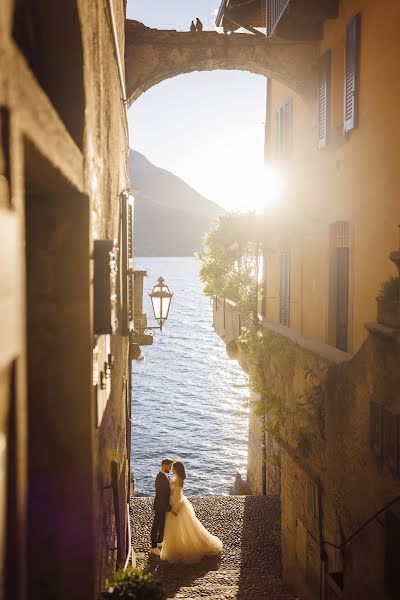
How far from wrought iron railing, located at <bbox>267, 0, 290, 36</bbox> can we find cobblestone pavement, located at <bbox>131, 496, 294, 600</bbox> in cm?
947

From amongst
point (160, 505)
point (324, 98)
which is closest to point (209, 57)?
point (324, 98)

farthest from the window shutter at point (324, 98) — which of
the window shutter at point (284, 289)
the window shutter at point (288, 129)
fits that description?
the window shutter at point (284, 289)

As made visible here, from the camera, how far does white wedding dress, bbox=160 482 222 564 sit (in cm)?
1002

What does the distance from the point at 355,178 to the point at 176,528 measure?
6.58m

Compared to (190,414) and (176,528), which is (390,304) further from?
(190,414)

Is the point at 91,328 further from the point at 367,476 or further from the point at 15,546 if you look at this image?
the point at 367,476

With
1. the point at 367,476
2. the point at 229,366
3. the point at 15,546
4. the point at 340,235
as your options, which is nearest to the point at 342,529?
the point at 367,476

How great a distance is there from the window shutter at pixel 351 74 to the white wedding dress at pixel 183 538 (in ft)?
22.4

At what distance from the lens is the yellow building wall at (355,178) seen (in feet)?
29.2

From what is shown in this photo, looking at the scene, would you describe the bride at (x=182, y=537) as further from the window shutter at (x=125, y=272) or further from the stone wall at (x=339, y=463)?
the window shutter at (x=125, y=272)

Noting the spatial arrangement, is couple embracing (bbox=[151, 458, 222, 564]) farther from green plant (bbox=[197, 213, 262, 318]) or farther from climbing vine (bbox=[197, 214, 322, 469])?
green plant (bbox=[197, 213, 262, 318])

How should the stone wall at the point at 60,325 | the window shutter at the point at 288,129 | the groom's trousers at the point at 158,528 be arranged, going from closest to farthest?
the stone wall at the point at 60,325 < the groom's trousers at the point at 158,528 < the window shutter at the point at 288,129

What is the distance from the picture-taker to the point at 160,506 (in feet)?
33.3

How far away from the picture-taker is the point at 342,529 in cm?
766
